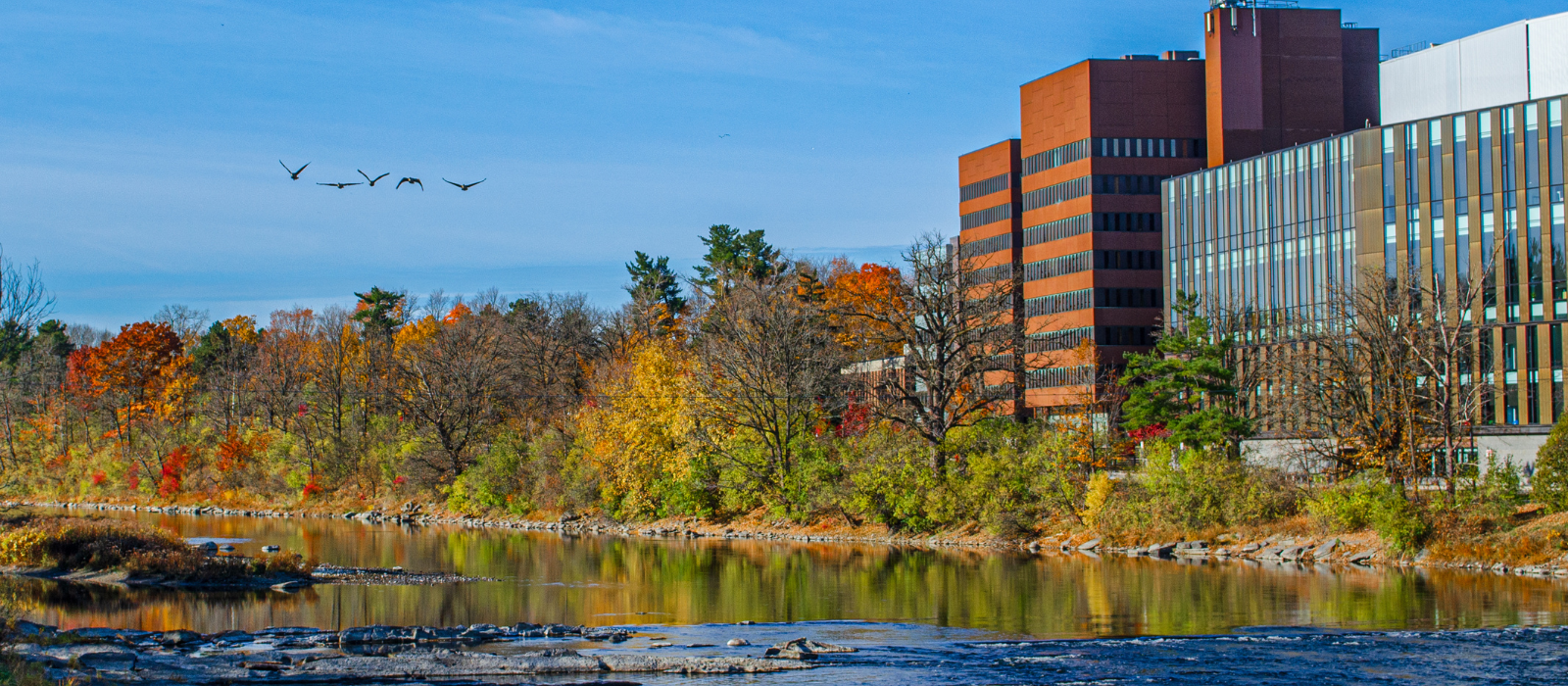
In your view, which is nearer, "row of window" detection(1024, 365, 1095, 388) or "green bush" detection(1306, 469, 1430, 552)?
"green bush" detection(1306, 469, 1430, 552)

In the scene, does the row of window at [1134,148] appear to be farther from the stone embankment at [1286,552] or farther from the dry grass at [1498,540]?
the dry grass at [1498,540]

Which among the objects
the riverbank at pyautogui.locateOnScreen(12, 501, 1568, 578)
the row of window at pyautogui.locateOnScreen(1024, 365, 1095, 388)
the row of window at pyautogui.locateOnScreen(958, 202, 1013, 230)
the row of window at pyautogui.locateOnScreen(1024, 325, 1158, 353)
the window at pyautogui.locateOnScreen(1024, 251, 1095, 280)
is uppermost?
the row of window at pyautogui.locateOnScreen(958, 202, 1013, 230)

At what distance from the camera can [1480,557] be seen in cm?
4822

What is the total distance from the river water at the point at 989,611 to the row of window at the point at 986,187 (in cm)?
8288

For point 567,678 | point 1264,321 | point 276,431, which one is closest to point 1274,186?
point 1264,321

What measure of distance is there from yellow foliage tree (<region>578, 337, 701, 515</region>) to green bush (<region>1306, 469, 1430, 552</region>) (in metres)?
32.9

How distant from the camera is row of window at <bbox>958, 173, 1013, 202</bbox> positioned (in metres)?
136

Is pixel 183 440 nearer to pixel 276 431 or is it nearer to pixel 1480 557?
pixel 276 431

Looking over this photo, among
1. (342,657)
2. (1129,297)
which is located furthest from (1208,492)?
(1129,297)

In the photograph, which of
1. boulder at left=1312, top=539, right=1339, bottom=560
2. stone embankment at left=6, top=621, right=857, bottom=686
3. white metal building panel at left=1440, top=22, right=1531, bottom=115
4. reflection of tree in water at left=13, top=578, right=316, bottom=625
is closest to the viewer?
stone embankment at left=6, top=621, right=857, bottom=686

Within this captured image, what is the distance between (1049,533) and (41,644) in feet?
143

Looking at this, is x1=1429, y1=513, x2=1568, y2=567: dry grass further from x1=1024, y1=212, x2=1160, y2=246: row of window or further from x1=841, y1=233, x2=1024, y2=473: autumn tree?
x1=1024, y1=212, x2=1160, y2=246: row of window

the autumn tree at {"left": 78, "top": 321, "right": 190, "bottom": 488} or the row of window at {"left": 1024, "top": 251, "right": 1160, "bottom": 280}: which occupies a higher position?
the row of window at {"left": 1024, "top": 251, "right": 1160, "bottom": 280}

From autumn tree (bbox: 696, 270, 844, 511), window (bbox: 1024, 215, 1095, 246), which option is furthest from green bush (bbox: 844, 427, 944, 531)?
window (bbox: 1024, 215, 1095, 246)
